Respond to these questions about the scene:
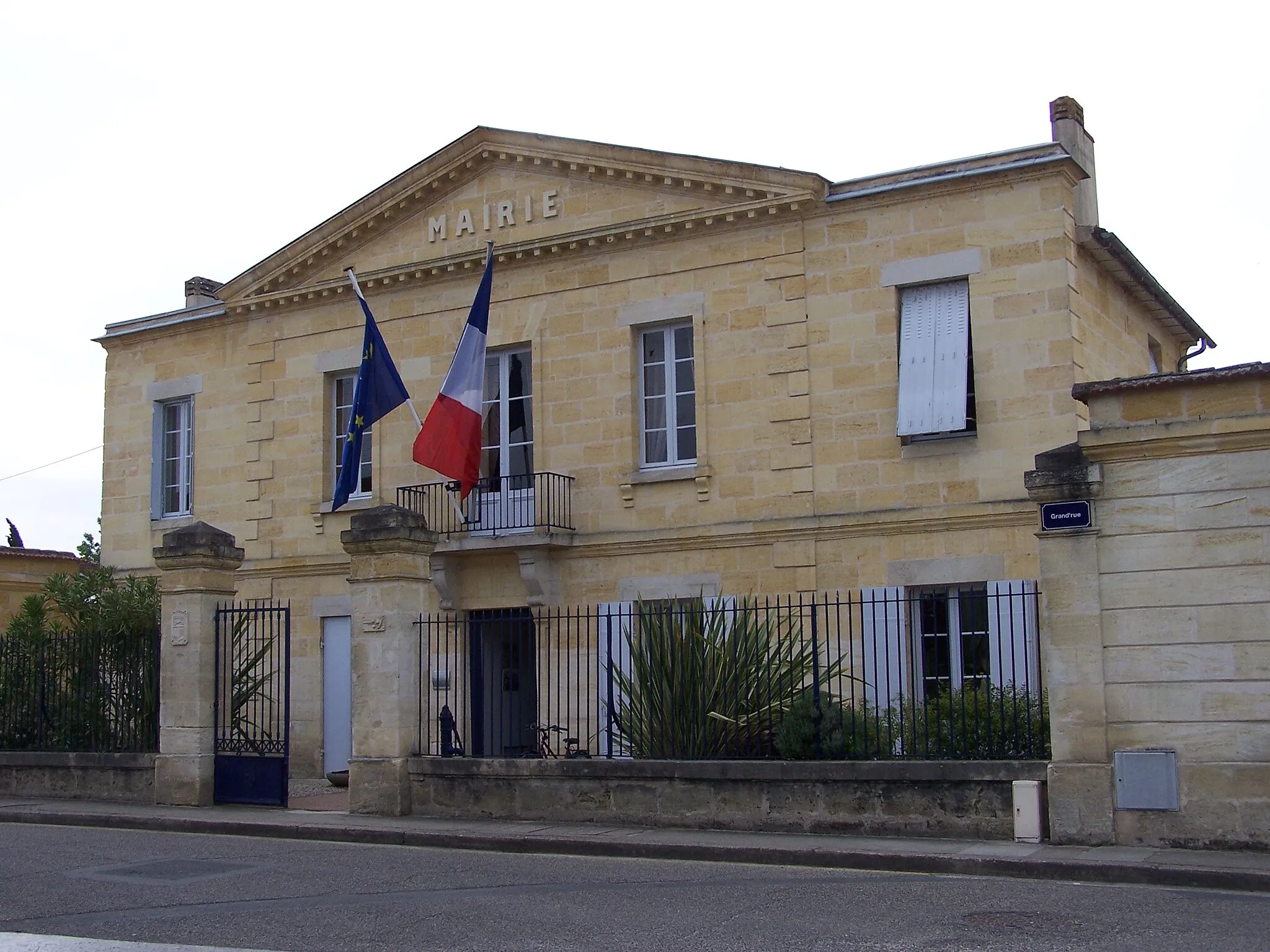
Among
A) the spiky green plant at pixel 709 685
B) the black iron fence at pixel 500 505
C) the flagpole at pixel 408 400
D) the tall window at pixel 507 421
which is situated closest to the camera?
the spiky green plant at pixel 709 685

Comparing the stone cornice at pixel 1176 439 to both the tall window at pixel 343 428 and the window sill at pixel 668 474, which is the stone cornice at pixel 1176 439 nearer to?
the window sill at pixel 668 474

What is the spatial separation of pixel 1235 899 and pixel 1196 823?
1573mm

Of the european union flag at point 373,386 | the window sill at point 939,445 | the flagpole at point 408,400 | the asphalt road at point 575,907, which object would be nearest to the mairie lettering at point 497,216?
the flagpole at point 408,400

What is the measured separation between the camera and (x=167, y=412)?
23.3m

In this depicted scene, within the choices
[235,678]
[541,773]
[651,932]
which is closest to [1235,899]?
[651,932]

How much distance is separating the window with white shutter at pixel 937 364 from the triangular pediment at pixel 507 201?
2.01 metres

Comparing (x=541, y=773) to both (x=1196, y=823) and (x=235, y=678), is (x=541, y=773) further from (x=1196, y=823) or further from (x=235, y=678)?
(x=1196, y=823)

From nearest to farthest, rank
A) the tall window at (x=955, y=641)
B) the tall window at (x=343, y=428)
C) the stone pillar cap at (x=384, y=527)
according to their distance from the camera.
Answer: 1. the stone pillar cap at (x=384, y=527)
2. the tall window at (x=955, y=641)
3. the tall window at (x=343, y=428)

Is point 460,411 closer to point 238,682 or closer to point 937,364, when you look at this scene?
point 238,682

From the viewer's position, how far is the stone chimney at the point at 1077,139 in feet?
56.6

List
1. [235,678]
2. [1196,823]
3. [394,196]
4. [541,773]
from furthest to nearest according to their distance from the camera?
[394,196] < [235,678] < [541,773] < [1196,823]

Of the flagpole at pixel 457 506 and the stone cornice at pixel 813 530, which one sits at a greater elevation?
the flagpole at pixel 457 506

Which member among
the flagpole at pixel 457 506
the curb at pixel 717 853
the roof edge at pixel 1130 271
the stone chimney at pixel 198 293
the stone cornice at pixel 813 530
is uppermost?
the stone chimney at pixel 198 293

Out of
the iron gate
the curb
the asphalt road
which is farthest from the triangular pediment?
the asphalt road
